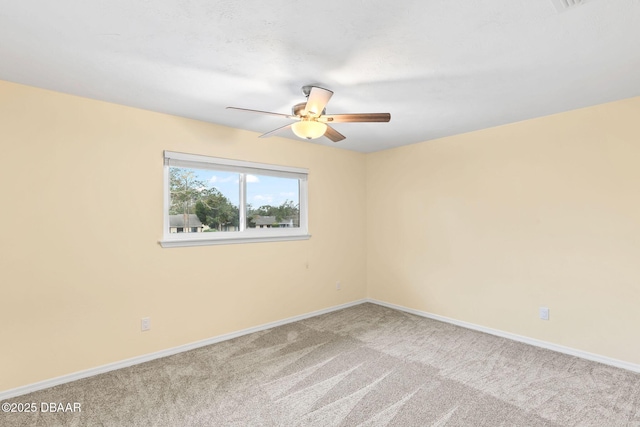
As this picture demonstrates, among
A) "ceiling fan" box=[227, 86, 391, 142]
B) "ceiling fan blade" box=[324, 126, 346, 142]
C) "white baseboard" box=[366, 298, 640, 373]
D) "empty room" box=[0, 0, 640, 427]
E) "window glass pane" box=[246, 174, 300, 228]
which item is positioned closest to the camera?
"empty room" box=[0, 0, 640, 427]

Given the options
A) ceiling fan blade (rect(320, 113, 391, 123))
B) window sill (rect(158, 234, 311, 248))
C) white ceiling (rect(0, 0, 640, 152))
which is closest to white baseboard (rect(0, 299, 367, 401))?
window sill (rect(158, 234, 311, 248))

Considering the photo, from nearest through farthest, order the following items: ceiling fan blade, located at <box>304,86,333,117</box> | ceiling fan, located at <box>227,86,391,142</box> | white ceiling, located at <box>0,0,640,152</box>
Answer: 1. white ceiling, located at <box>0,0,640,152</box>
2. ceiling fan blade, located at <box>304,86,333,117</box>
3. ceiling fan, located at <box>227,86,391,142</box>

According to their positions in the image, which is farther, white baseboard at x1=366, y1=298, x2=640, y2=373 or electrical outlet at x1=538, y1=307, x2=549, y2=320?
electrical outlet at x1=538, y1=307, x2=549, y2=320

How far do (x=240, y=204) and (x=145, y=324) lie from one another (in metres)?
1.51

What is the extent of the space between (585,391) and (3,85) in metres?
4.81

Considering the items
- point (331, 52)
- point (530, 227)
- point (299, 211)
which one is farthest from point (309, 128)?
point (530, 227)

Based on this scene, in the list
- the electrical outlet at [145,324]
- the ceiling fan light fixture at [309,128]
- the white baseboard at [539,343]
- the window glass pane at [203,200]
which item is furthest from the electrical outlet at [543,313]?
the electrical outlet at [145,324]

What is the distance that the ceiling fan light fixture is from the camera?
235 cm

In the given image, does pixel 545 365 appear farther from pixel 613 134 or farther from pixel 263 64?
pixel 263 64

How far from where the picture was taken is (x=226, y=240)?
11.2 ft

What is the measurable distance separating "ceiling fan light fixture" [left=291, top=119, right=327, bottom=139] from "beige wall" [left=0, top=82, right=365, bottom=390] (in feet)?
4.41

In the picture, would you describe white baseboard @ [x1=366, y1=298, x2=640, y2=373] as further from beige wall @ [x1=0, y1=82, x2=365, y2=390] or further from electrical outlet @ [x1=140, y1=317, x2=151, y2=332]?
electrical outlet @ [x1=140, y1=317, x2=151, y2=332]

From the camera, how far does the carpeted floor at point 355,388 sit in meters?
2.08

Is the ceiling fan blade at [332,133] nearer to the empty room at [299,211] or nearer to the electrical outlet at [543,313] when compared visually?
the empty room at [299,211]
